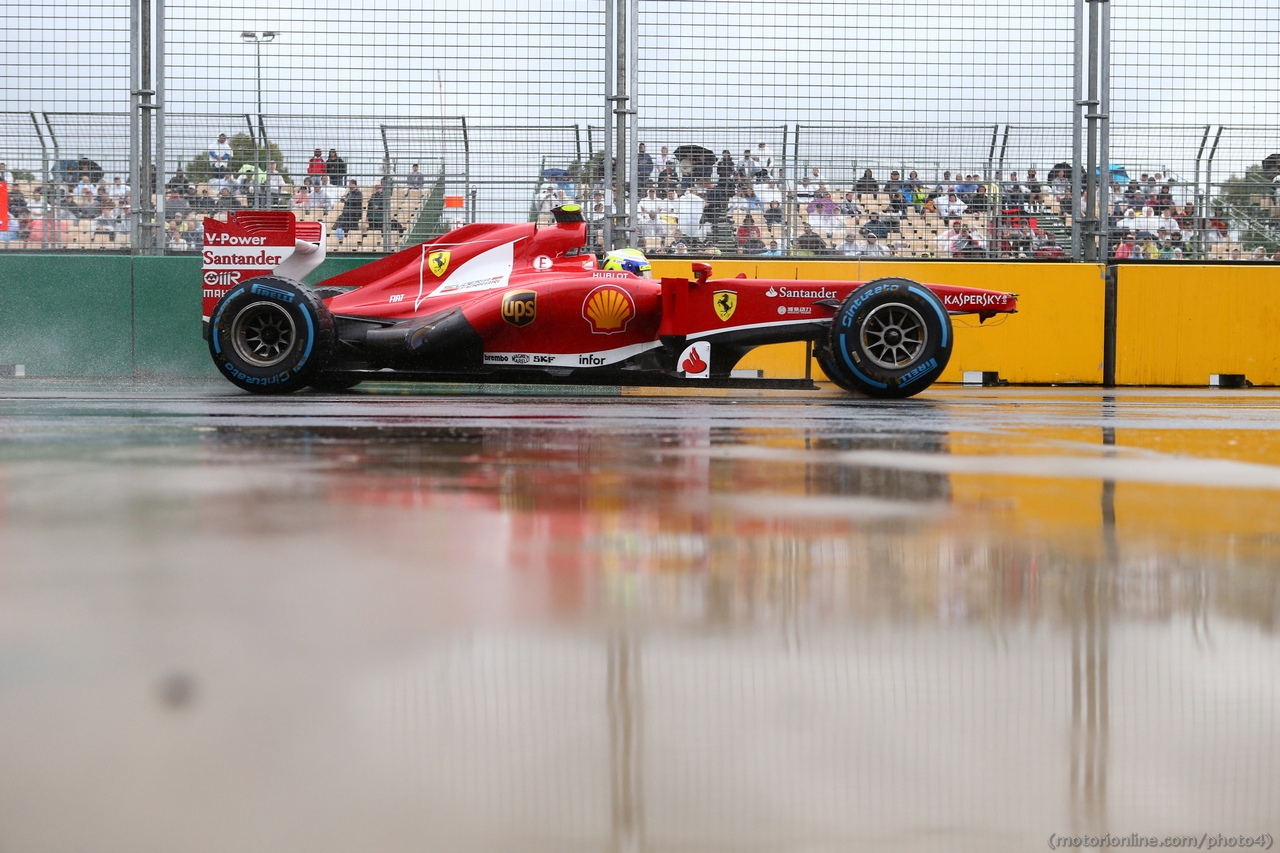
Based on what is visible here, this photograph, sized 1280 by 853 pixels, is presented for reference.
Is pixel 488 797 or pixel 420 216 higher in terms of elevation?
pixel 420 216

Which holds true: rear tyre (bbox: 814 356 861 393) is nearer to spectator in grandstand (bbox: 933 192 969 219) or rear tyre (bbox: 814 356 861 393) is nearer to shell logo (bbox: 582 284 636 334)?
Result: shell logo (bbox: 582 284 636 334)

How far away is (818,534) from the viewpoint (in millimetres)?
2834

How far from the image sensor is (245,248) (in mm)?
9539

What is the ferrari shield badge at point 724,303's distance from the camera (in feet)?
28.6

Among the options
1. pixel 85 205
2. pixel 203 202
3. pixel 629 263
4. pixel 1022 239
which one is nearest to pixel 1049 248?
pixel 1022 239

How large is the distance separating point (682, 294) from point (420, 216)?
3845mm

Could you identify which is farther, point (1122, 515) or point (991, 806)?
point (1122, 515)

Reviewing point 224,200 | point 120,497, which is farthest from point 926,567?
point 224,200

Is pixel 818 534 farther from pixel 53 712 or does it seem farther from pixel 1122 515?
Answer: pixel 53 712

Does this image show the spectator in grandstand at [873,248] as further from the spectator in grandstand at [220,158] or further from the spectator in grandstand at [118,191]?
the spectator in grandstand at [118,191]

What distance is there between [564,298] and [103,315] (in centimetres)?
505

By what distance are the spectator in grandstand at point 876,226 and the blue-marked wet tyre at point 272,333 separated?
5328 mm

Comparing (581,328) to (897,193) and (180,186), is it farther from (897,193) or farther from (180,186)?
(180,186)

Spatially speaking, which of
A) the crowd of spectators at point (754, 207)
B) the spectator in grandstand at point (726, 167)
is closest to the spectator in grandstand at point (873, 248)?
the crowd of spectators at point (754, 207)
